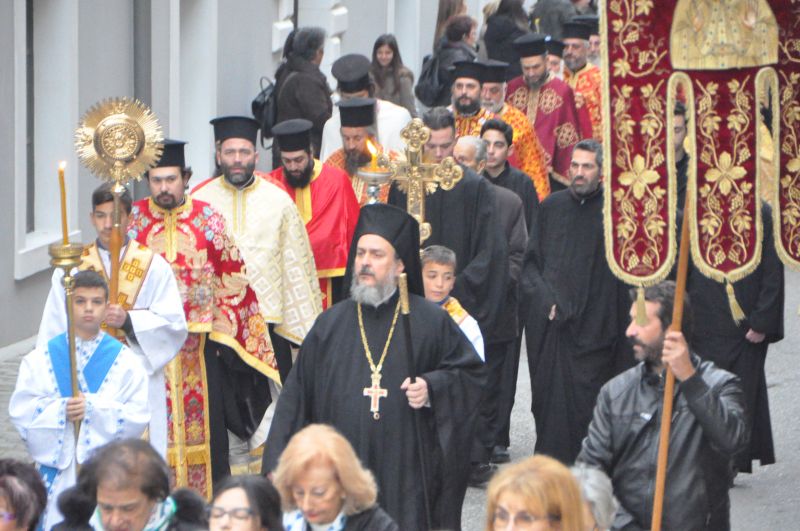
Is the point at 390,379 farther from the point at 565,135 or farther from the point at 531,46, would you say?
the point at 531,46

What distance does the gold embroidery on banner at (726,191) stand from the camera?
6.92 metres

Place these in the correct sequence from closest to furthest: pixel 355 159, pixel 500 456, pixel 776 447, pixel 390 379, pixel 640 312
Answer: pixel 640 312 < pixel 390 379 < pixel 500 456 < pixel 776 447 < pixel 355 159

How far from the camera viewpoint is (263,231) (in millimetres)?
10781

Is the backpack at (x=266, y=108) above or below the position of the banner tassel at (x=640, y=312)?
above

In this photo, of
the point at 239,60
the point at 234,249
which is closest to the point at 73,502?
the point at 234,249

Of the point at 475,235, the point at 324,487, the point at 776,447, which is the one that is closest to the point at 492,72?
the point at 475,235

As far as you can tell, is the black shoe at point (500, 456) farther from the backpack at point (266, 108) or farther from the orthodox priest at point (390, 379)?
the backpack at point (266, 108)

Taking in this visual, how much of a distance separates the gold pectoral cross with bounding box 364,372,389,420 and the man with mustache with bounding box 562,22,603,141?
8737 millimetres

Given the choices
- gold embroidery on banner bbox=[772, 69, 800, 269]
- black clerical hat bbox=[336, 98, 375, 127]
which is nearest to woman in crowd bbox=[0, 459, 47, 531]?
gold embroidery on banner bbox=[772, 69, 800, 269]

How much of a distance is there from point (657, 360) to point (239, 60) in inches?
420

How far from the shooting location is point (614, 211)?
7.07 m

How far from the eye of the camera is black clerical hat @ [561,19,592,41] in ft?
56.6

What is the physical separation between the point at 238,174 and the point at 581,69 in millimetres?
7103

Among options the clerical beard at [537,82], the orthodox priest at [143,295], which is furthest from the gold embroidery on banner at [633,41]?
the clerical beard at [537,82]
